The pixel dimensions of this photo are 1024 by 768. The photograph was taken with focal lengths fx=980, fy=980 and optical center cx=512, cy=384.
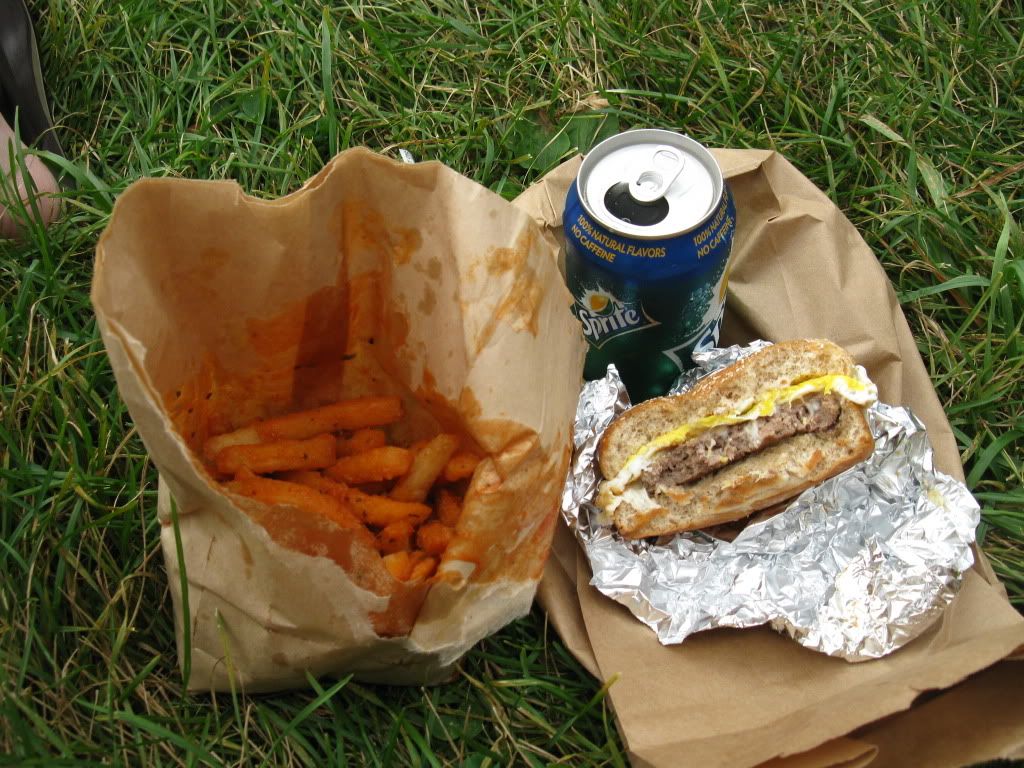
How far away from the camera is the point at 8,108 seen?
8.55ft

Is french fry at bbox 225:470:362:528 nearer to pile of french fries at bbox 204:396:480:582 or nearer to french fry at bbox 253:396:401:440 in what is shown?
pile of french fries at bbox 204:396:480:582

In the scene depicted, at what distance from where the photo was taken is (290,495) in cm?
167

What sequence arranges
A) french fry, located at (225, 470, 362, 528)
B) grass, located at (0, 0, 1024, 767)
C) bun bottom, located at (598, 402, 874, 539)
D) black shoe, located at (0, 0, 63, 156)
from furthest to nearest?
1. black shoe, located at (0, 0, 63, 156)
2. bun bottom, located at (598, 402, 874, 539)
3. grass, located at (0, 0, 1024, 767)
4. french fry, located at (225, 470, 362, 528)

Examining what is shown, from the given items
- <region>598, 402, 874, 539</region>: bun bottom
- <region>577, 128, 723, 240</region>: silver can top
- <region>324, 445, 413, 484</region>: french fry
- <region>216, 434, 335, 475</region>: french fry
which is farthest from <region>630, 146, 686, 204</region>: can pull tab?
<region>216, 434, 335, 475</region>: french fry

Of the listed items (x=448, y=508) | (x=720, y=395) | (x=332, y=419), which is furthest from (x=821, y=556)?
(x=332, y=419)

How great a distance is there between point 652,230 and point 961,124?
1.34 meters

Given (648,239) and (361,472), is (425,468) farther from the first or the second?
(648,239)

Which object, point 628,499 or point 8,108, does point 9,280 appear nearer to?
point 8,108

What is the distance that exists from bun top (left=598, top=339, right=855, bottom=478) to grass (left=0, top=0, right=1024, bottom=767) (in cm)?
40

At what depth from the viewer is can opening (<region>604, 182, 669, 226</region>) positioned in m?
1.79

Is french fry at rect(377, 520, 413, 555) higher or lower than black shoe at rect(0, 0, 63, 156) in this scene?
lower

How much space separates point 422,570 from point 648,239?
700mm

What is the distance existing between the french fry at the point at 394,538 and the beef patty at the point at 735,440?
475 millimetres

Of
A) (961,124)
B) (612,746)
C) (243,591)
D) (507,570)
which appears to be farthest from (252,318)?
(961,124)
